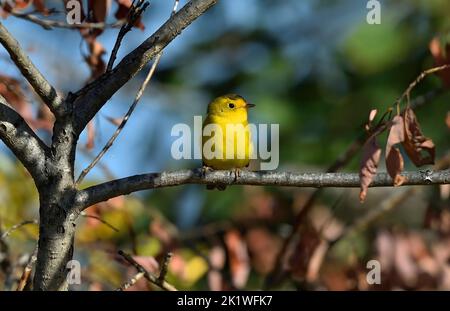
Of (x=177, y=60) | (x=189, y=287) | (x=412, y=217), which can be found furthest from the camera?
(x=177, y=60)

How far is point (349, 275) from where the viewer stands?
3.90m

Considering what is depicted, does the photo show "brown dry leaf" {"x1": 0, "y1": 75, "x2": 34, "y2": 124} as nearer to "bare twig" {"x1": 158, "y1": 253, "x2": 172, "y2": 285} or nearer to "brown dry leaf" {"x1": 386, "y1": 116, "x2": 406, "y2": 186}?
"bare twig" {"x1": 158, "y1": 253, "x2": 172, "y2": 285}

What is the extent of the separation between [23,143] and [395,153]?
103cm

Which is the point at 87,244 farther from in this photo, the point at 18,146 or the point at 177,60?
the point at 177,60

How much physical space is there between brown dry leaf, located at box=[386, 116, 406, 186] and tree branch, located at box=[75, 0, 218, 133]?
69cm

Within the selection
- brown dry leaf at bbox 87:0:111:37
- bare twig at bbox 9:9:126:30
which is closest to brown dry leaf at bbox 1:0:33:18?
bare twig at bbox 9:9:126:30

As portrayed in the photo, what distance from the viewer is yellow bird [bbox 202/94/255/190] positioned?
3.88m

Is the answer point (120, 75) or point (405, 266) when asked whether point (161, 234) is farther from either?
point (120, 75)

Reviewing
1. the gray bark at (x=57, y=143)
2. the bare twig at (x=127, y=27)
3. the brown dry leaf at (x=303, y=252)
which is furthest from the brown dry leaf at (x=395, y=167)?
the brown dry leaf at (x=303, y=252)

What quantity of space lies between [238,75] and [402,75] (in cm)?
169

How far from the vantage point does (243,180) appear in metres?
2.21

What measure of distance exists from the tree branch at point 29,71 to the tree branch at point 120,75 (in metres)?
0.06
